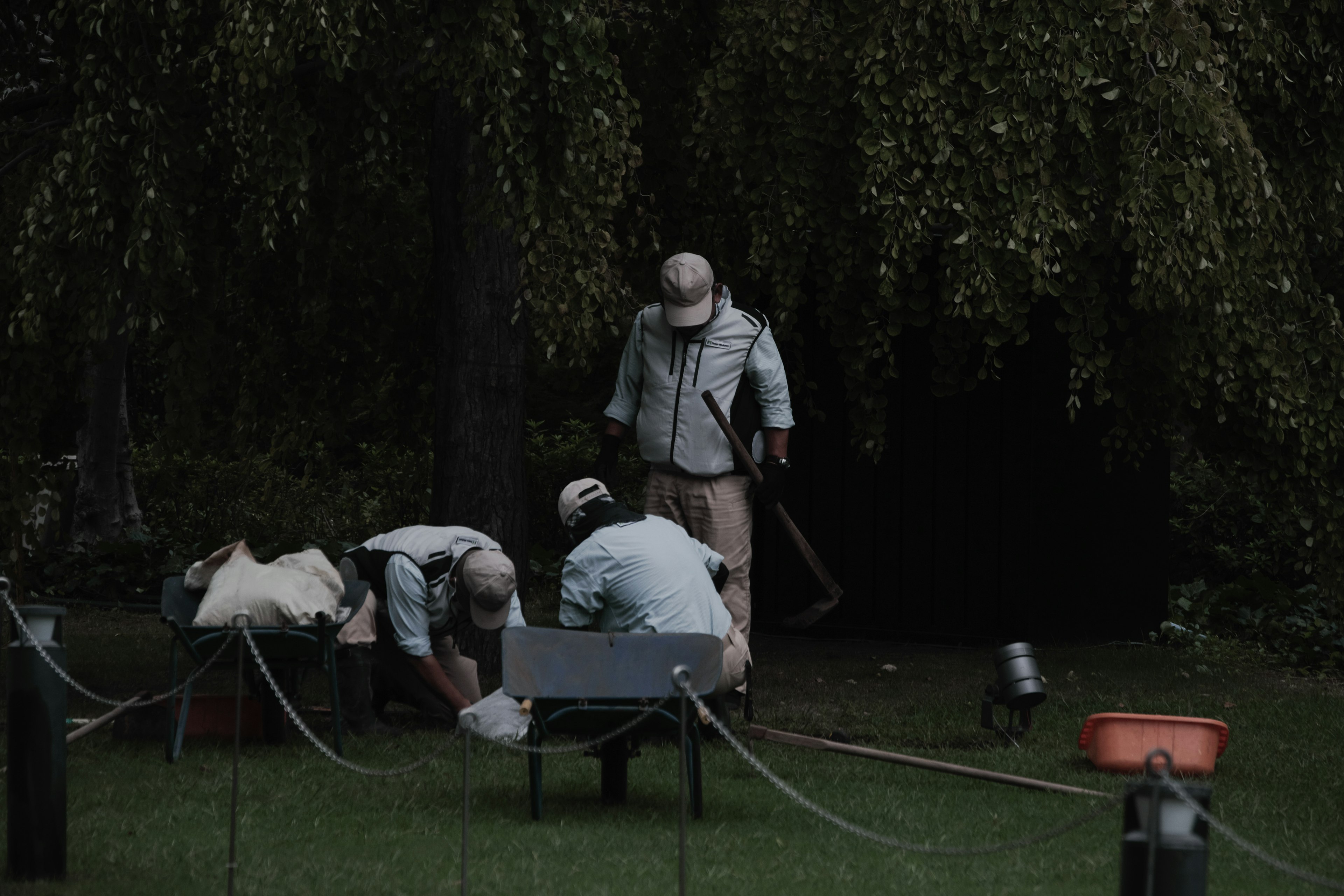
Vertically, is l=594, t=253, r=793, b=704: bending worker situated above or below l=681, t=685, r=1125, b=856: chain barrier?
above

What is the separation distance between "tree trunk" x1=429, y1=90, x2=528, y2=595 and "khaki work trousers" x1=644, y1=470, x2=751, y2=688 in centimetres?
87

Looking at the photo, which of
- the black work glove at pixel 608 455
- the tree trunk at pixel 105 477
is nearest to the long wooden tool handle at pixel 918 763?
the black work glove at pixel 608 455

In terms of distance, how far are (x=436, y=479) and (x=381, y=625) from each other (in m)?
1.33

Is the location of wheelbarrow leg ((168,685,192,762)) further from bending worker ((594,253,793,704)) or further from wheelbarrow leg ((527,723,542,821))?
bending worker ((594,253,793,704))

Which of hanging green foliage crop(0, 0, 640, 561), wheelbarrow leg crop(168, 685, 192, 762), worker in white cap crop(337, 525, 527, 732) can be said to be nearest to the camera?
wheelbarrow leg crop(168, 685, 192, 762)

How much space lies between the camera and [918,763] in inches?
220

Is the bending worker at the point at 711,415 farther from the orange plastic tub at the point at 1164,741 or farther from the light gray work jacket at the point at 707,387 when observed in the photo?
the orange plastic tub at the point at 1164,741

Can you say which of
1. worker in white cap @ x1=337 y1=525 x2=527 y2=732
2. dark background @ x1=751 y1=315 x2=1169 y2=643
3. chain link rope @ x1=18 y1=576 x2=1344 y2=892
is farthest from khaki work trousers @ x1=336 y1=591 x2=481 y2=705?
dark background @ x1=751 y1=315 x2=1169 y2=643

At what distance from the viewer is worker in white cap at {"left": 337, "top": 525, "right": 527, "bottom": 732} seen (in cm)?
614

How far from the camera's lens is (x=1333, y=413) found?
760 cm

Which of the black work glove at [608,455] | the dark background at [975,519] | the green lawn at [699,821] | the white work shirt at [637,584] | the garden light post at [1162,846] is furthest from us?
the dark background at [975,519]

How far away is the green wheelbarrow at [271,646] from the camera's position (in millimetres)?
5918

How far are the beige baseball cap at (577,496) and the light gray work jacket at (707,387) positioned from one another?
1300 millimetres

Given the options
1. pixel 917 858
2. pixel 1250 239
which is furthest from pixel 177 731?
pixel 1250 239
